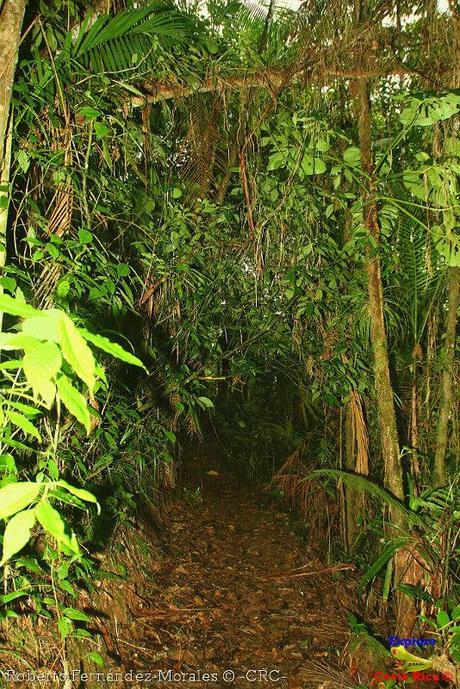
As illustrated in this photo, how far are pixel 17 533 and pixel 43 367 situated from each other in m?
0.32

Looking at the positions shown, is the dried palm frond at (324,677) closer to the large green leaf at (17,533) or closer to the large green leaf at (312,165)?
the large green leaf at (17,533)

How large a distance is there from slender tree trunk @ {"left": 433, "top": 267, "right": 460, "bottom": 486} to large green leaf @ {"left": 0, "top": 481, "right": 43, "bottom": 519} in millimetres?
2733

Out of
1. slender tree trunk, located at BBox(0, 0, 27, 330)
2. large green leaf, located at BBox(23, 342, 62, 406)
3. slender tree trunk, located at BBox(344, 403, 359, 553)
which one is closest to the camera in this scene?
large green leaf, located at BBox(23, 342, 62, 406)

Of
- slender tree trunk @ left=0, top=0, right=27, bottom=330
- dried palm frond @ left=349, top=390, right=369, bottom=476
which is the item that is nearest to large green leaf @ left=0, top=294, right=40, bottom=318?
slender tree trunk @ left=0, top=0, right=27, bottom=330

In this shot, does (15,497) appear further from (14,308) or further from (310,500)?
(310,500)

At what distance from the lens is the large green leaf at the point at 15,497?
0.92 metres

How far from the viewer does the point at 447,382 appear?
323cm

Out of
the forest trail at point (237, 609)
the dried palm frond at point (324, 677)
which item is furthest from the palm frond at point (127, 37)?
the dried palm frond at point (324, 677)

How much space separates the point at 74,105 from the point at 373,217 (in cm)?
165

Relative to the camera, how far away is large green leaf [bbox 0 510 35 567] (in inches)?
37.1

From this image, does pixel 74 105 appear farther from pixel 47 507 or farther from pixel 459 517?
pixel 459 517

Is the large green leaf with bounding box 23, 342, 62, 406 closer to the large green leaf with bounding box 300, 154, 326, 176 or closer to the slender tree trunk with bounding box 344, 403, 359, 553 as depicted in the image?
the large green leaf with bounding box 300, 154, 326, 176

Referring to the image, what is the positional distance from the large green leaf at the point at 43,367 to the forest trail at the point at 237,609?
236 cm

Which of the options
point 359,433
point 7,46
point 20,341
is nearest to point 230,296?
point 359,433
